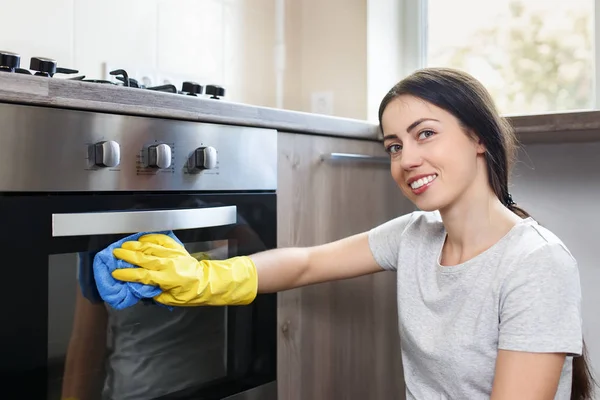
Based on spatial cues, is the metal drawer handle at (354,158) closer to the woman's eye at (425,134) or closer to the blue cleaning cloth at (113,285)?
the woman's eye at (425,134)

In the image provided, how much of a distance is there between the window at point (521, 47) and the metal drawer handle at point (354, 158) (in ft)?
1.77

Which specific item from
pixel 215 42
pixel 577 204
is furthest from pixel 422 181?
pixel 215 42

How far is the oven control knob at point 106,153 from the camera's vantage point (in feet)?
2.96

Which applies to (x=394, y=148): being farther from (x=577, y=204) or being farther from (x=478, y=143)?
(x=577, y=204)

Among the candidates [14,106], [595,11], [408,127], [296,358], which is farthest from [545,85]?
[14,106]

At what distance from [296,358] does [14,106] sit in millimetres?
734

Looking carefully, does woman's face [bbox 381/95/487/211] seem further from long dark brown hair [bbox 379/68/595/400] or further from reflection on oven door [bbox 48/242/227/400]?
reflection on oven door [bbox 48/242/227/400]

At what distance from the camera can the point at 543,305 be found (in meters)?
0.90

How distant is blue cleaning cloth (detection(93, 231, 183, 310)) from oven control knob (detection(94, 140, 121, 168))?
118 millimetres

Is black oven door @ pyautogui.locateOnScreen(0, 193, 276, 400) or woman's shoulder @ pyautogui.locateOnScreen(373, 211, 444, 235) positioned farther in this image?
woman's shoulder @ pyautogui.locateOnScreen(373, 211, 444, 235)

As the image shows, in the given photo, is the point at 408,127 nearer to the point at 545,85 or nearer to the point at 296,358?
the point at 296,358

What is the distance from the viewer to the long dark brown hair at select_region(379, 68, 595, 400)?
100 cm

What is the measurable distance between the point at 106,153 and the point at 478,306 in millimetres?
611

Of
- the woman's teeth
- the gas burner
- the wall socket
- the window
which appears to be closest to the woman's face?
the woman's teeth
